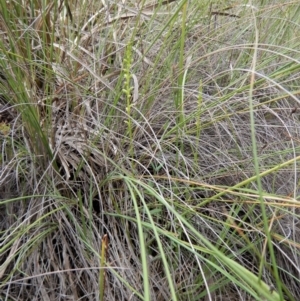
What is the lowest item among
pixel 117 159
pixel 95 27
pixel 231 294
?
pixel 231 294

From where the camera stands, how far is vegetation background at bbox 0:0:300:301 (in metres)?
0.76

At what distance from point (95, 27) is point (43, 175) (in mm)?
373

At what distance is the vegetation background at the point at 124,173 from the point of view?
2.51 ft

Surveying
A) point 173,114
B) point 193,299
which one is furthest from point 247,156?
point 193,299

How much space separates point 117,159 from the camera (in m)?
0.86

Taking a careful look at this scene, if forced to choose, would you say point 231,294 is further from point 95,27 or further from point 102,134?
point 95,27

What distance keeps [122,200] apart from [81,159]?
114 millimetres

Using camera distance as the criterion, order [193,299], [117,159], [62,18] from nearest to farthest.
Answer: [193,299] < [117,159] < [62,18]

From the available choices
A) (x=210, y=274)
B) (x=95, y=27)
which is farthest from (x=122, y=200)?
(x=95, y=27)

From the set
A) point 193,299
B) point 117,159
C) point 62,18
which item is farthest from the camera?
point 62,18

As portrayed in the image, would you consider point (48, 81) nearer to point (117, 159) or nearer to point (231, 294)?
point (117, 159)

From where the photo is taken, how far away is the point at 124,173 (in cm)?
83

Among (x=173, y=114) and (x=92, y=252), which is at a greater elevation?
(x=173, y=114)

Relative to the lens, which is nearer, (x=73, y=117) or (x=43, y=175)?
(x=43, y=175)
